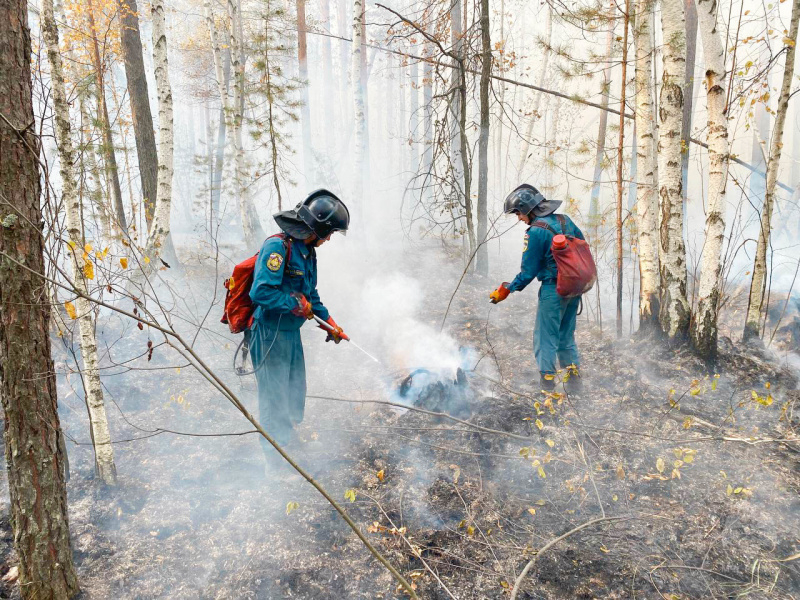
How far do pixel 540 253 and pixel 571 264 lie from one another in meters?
0.31

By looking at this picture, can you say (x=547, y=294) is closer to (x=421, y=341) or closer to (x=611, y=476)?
(x=611, y=476)

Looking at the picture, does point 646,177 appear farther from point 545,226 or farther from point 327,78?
point 327,78

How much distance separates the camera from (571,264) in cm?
429

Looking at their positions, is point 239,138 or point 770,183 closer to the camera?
point 770,183

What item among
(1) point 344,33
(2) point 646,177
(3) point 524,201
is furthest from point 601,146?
(1) point 344,33

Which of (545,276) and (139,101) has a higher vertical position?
(139,101)

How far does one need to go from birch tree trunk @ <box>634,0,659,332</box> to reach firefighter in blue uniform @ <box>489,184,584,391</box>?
69.5 inches

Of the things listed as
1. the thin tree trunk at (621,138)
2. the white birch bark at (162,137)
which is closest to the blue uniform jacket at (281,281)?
the white birch bark at (162,137)

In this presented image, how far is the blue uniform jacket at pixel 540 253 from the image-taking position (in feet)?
14.4

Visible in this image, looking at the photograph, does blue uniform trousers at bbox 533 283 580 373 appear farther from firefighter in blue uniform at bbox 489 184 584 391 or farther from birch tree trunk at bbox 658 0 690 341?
birch tree trunk at bbox 658 0 690 341

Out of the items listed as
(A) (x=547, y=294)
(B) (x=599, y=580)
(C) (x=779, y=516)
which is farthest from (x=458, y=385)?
(C) (x=779, y=516)

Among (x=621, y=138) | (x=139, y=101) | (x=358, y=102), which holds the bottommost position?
(x=621, y=138)

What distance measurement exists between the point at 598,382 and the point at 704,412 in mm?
1042

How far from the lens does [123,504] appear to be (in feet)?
11.7
